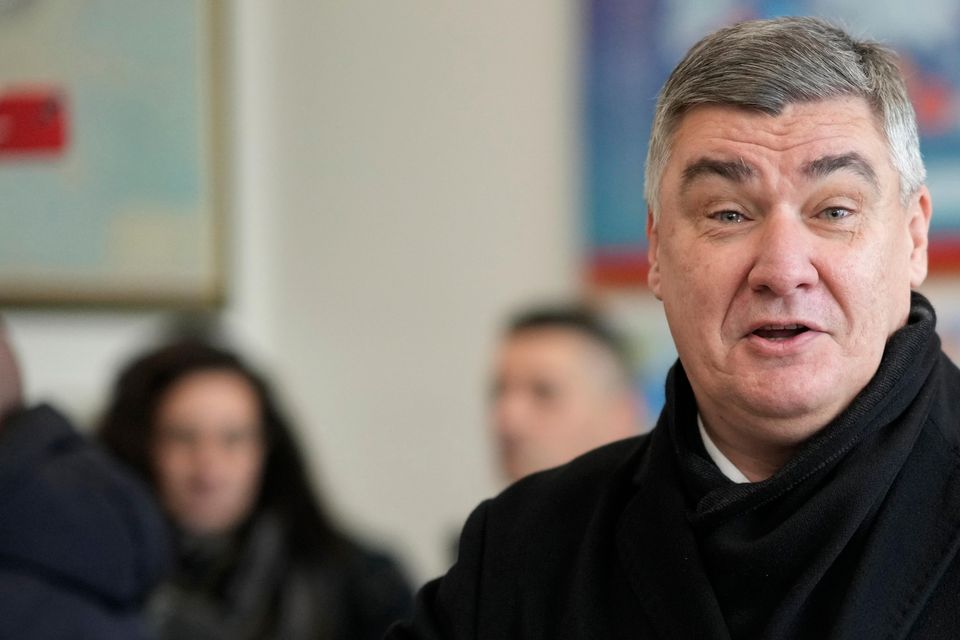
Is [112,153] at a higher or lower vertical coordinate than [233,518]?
higher

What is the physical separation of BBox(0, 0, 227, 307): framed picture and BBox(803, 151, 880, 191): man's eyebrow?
3.01m

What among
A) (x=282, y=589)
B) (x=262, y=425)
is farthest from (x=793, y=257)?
(x=262, y=425)

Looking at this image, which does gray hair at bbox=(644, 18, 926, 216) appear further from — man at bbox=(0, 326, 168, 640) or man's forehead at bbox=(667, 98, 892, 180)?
man at bbox=(0, 326, 168, 640)

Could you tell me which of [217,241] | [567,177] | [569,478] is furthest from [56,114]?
[569,478]

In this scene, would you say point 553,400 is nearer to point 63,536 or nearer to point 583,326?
point 583,326

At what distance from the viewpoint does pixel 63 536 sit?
1995 mm

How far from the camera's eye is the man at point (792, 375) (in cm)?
128

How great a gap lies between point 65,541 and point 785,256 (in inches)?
45.1

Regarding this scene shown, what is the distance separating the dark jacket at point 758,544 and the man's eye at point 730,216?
18cm

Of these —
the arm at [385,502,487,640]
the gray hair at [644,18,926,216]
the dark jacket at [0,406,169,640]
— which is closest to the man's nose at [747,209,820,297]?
the gray hair at [644,18,926,216]

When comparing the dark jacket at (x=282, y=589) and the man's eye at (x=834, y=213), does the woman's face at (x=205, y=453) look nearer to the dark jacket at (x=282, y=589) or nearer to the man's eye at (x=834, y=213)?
the dark jacket at (x=282, y=589)

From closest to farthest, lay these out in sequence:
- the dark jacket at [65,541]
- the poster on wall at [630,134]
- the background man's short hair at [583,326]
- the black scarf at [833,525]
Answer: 1. the black scarf at [833,525]
2. the dark jacket at [65,541]
3. the background man's short hair at [583,326]
4. the poster on wall at [630,134]

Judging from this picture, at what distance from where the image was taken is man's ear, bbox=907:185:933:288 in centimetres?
141

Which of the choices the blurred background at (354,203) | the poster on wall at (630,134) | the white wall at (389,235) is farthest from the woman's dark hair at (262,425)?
the poster on wall at (630,134)
